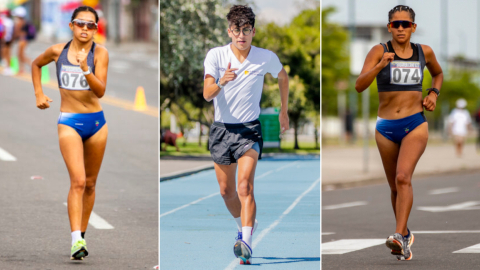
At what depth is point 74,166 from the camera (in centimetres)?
669

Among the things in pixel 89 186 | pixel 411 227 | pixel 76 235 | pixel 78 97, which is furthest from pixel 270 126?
pixel 411 227

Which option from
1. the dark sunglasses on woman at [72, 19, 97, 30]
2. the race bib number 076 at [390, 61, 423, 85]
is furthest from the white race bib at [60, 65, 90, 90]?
the race bib number 076 at [390, 61, 423, 85]

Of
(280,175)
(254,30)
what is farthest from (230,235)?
(254,30)

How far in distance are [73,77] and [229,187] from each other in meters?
1.68

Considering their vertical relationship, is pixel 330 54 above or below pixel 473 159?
above

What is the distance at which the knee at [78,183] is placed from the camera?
264 inches

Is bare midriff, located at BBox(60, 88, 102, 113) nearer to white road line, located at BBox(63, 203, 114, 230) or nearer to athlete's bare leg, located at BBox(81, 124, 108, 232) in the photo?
athlete's bare leg, located at BBox(81, 124, 108, 232)

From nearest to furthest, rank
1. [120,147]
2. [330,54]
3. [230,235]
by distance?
[230,235] → [120,147] → [330,54]

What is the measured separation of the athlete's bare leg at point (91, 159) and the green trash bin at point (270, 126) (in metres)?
1.56

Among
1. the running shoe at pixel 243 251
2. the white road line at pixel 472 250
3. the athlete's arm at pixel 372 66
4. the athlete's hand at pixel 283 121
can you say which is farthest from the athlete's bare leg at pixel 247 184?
Answer: the white road line at pixel 472 250

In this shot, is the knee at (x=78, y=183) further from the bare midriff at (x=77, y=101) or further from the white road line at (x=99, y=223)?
the white road line at (x=99, y=223)

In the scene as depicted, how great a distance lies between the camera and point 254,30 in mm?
5480

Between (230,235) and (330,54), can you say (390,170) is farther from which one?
(330,54)

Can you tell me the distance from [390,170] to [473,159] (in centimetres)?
2073
